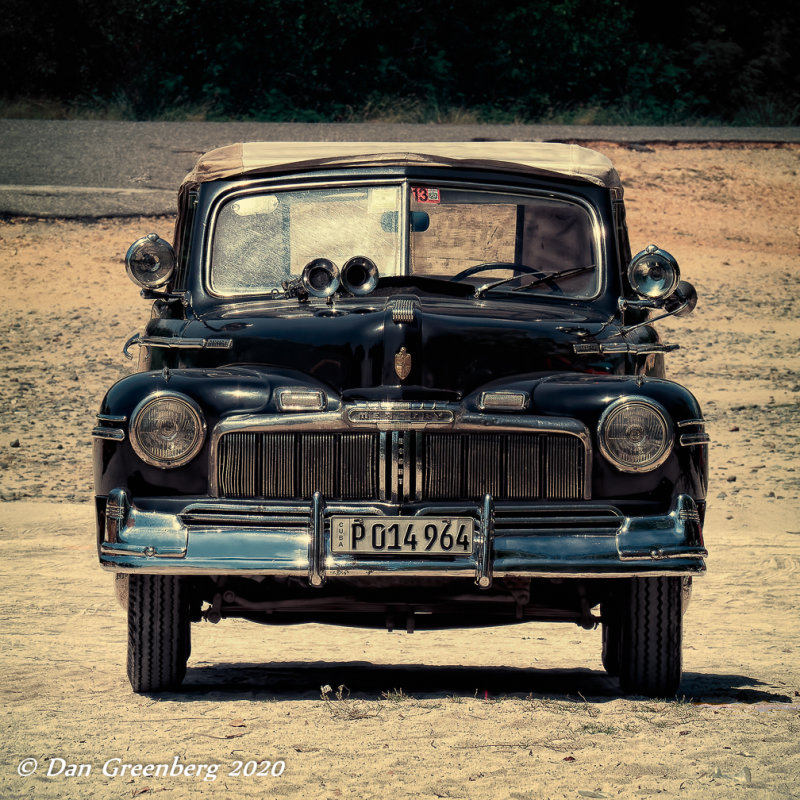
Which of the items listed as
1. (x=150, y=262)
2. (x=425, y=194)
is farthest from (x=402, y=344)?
(x=150, y=262)

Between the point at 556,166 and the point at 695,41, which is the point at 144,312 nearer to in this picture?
the point at 556,166

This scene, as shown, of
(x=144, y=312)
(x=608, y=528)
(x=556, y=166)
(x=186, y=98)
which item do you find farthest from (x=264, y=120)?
(x=608, y=528)

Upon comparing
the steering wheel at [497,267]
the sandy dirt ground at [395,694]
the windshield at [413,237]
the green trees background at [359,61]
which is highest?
the green trees background at [359,61]

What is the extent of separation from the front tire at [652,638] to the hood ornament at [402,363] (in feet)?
3.35

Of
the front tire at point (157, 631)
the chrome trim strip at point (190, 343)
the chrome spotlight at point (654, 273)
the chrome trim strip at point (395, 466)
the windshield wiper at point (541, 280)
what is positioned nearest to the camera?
the chrome trim strip at point (395, 466)

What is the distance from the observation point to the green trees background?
27328 mm

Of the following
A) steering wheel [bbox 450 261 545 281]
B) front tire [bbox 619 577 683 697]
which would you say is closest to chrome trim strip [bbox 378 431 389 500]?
front tire [bbox 619 577 683 697]

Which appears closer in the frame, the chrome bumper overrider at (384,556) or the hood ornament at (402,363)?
the chrome bumper overrider at (384,556)

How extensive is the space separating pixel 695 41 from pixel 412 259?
2660 centimetres

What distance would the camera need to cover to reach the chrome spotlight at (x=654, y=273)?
5.66 metres

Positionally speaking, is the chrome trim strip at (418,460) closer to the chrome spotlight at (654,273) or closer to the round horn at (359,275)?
the round horn at (359,275)

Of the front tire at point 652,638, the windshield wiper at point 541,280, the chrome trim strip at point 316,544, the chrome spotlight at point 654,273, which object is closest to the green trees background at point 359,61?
the windshield wiper at point 541,280

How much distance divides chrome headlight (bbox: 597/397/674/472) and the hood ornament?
66cm

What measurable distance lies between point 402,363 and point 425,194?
1.23 m
